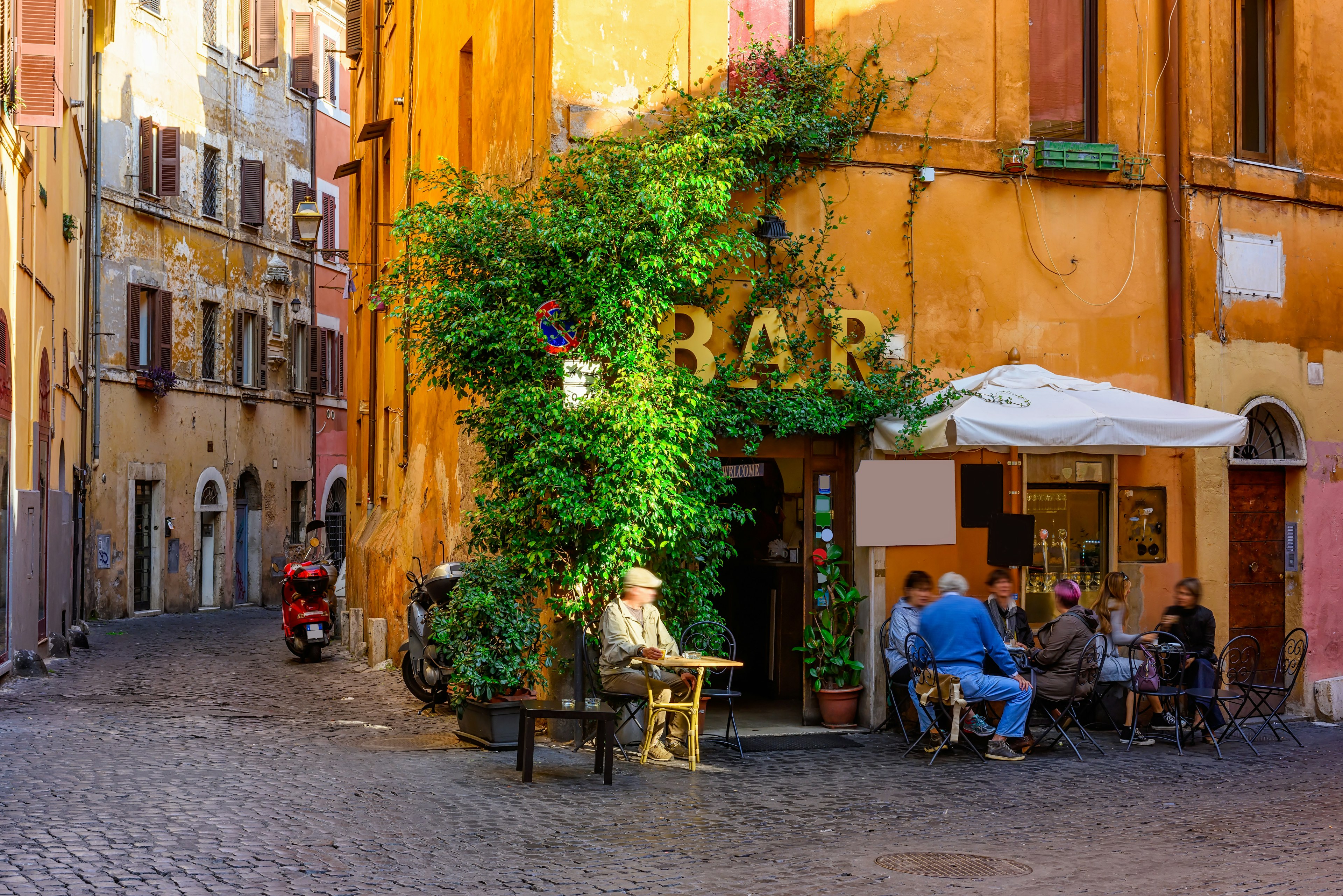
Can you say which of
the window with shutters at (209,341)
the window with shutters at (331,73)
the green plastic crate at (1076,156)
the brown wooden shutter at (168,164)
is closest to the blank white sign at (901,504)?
the green plastic crate at (1076,156)

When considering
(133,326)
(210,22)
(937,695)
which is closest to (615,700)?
(937,695)

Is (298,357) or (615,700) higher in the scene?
(298,357)

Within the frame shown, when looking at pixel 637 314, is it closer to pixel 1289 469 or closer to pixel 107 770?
pixel 107 770

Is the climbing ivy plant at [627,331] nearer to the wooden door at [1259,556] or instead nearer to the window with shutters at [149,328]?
the wooden door at [1259,556]

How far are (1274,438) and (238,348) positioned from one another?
2089cm

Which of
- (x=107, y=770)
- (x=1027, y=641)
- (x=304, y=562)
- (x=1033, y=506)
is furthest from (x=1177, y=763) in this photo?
(x=304, y=562)

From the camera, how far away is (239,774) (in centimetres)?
850

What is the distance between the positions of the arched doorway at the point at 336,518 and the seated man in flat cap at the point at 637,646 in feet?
76.3

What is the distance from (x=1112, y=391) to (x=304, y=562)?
9.99 meters

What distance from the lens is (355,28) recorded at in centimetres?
2161

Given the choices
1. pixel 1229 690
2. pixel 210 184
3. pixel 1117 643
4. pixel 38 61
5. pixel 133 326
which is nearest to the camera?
pixel 1117 643

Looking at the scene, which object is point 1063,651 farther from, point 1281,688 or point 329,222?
point 329,222

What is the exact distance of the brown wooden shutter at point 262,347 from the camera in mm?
29078

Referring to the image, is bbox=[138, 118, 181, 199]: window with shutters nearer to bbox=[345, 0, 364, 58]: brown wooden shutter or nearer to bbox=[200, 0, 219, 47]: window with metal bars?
bbox=[200, 0, 219, 47]: window with metal bars
